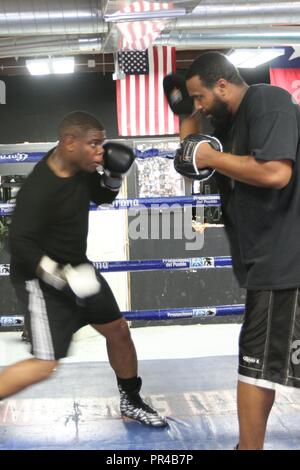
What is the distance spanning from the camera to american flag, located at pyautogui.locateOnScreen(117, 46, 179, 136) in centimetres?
531

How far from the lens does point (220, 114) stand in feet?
6.02

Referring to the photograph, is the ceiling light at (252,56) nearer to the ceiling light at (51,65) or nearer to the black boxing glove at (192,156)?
the ceiling light at (51,65)

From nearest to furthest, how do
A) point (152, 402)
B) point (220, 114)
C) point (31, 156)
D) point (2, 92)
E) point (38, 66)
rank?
point (220, 114)
point (152, 402)
point (31, 156)
point (38, 66)
point (2, 92)

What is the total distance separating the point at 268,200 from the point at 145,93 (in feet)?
12.8

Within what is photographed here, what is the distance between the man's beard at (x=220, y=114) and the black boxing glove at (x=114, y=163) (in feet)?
1.59

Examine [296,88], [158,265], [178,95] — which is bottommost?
[158,265]

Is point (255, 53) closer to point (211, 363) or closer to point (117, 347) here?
point (211, 363)

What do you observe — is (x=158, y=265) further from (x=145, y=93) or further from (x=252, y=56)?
(x=252, y=56)

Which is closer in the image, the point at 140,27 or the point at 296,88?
the point at 140,27

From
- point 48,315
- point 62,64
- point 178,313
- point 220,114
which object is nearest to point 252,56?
point 62,64

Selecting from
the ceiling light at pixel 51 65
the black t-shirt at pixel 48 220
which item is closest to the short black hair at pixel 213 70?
the black t-shirt at pixel 48 220

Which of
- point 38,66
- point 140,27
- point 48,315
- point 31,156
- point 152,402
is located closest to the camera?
point 48,315

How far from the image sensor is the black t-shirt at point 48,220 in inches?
78.3
